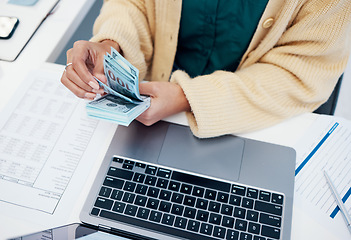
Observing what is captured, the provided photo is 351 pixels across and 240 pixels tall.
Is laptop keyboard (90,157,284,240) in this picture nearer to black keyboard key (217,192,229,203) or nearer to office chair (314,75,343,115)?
black keyboard key (217,192,229,203)

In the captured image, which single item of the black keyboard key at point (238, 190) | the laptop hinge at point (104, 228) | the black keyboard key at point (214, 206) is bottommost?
the laptop hinge at point (104, 228)

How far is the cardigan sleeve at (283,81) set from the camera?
662 mm

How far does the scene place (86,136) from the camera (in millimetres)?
702

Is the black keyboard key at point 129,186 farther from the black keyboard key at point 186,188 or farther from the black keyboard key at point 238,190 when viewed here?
the black keyboard key at point 238,190

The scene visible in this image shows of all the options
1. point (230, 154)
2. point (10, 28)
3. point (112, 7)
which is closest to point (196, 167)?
point (230, 154)

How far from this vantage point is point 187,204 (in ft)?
1.96

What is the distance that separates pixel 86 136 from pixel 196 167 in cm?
25

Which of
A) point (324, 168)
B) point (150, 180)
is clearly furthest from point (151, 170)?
point (324, 168)

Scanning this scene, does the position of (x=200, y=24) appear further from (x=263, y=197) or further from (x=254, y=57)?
(x=263, y=197)

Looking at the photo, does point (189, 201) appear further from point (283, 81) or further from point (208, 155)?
point (283, 81)

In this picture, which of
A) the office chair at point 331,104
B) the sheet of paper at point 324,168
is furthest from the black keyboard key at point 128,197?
the office chair at point 331,104

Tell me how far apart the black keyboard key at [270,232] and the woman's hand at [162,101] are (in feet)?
0.98

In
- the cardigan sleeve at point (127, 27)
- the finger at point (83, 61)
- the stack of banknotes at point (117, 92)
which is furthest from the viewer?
the cardigan sleeve at point (127, 27)

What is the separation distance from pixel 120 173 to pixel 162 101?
0.17 metres
